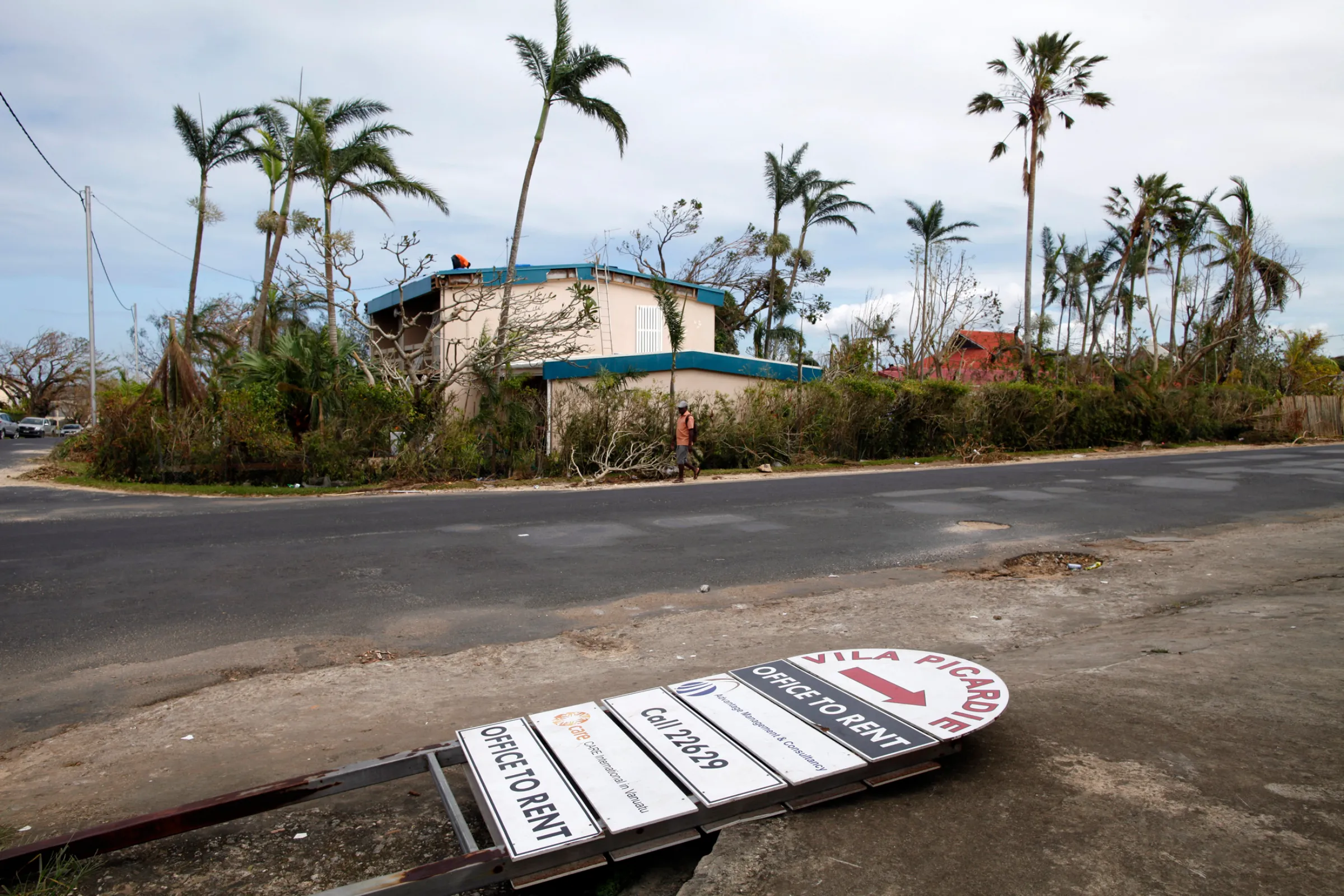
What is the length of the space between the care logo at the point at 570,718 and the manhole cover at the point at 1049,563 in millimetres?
5860

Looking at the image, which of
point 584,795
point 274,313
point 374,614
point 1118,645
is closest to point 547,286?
point 274,313

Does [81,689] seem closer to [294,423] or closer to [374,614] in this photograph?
[374,614]

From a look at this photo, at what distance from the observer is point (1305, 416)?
3173 cm

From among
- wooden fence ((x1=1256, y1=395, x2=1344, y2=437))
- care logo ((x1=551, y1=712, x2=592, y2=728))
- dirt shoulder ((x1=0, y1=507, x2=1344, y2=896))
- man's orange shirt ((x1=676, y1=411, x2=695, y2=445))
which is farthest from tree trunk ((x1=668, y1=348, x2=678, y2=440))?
wooden fence ((x1=1256, y1=395, x2=1344, y2=437))

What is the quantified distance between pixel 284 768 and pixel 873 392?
20.4 metres

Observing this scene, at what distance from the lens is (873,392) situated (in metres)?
22.8

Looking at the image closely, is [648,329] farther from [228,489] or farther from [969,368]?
[969,368]

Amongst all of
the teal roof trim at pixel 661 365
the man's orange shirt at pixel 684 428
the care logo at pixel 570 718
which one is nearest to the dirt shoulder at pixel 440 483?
the man's orange shirt at pixel 684 428

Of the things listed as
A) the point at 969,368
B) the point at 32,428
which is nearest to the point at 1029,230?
the point at 969,368

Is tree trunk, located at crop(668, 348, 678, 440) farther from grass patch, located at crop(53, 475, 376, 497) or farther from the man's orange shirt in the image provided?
grass patch, located at crop(53, 475, 376, 497)

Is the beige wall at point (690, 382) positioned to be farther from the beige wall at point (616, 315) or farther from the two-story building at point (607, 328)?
the beige wall at point (616, 315)

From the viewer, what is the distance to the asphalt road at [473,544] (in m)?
6.59

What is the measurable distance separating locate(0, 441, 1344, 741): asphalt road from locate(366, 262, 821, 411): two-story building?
19.8 feet

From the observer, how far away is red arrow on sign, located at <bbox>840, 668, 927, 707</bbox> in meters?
3.75
